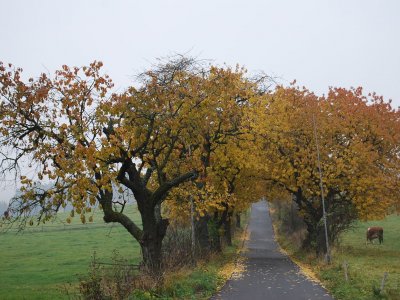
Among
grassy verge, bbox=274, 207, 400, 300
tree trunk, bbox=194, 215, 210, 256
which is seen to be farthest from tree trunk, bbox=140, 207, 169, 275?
tree trunk, bbox=194, 215, 210, 256

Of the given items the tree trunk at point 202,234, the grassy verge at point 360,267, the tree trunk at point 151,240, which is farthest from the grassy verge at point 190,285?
the grassy verge at point 360,267

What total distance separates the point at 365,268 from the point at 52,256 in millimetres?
35180

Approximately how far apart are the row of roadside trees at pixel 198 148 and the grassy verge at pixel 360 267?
2653mm

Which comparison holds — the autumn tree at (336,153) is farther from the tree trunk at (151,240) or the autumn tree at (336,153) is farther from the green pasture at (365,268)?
the tree trunk at (151,240)

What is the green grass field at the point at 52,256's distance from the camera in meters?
27.7

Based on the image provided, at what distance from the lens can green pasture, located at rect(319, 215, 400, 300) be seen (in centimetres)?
1506

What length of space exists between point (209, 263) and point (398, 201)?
14.7 m

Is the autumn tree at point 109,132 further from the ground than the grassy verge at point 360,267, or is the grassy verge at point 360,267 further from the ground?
the autumn tree at point 109,132

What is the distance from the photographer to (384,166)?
2983cm

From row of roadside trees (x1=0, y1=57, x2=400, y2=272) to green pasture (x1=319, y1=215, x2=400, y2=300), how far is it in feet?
10.6

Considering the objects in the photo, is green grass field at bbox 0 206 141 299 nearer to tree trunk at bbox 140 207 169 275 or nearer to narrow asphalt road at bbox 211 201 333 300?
tree trunk at bbox 140 207 169 275

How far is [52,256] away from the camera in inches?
1858

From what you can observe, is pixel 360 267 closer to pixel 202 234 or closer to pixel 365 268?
pixel 365 268

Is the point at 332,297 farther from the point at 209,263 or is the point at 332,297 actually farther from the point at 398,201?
the point at 398,201
